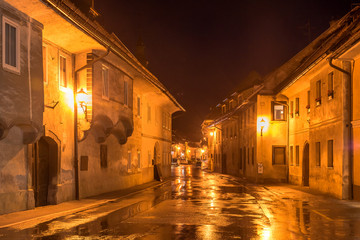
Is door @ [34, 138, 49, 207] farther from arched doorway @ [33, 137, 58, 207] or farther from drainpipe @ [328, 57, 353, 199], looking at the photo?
drainpipe @ [328, 57, 353, 199]

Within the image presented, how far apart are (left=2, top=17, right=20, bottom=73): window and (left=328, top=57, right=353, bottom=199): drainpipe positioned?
1277cm

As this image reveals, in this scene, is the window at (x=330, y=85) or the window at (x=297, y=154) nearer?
the window at (x=330, y=85)

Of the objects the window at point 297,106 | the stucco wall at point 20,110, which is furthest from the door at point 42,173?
the window at point 297,106

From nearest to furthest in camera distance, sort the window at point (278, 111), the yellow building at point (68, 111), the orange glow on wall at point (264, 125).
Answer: the yellow building at point (68, 111) < the window at point (278, 111) < the orange glow on wall at point (264, 125)

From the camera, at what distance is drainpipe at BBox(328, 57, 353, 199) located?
60.6ft

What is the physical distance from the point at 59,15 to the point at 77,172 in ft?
22.6

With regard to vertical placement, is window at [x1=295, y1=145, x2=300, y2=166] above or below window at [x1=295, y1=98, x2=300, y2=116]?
below

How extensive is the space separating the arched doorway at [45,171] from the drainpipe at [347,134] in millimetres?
12018

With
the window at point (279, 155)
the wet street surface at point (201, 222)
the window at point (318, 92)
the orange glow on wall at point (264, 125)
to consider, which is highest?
the window at point (318, 92)

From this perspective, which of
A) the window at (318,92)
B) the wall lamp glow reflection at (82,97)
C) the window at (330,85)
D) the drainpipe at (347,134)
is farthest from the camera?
the window at (318,92)

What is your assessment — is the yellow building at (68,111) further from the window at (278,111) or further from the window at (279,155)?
the window at (279,155)

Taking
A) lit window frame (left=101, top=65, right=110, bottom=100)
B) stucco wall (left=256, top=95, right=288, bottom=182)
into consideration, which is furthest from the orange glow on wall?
lit window frame (left=101, top=65, right=110, bottom=100)

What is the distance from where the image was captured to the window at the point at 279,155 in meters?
32.2

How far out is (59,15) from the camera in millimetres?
13508
